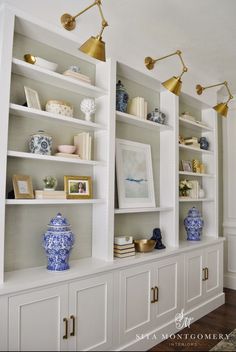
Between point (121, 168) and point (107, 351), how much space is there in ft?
4.37

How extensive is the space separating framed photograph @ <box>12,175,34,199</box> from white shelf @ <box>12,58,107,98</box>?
0.66 metres

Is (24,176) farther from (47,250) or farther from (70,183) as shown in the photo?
(47,250)

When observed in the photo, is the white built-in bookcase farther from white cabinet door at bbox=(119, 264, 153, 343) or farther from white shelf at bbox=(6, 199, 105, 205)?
white cabinet door at bbox=(119, 264, 153, 343)

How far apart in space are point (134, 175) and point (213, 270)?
144cm

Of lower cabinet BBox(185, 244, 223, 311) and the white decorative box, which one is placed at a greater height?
the white decorative box

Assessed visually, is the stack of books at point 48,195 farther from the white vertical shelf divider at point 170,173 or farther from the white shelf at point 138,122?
the white vertical shelf divider at point 170,173

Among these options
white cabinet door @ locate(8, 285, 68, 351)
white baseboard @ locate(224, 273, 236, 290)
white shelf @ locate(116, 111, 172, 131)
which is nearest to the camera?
white cabinet door @ locate(8, 285, 68, 351)

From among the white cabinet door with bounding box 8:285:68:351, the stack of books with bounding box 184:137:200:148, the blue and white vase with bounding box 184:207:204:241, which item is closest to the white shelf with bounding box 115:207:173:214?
the blue and white vase with bounding box 184:207:204:241

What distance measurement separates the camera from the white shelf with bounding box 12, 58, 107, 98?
5.88 feet

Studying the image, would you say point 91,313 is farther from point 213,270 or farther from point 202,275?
point 213,270

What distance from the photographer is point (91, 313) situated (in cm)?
187

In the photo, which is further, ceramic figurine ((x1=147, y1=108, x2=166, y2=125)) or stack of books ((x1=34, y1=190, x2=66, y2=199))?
ceramic figurine ((x1=147, y1=108, x2=166, y2=125))

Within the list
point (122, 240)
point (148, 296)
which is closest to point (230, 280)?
point (148, 296)

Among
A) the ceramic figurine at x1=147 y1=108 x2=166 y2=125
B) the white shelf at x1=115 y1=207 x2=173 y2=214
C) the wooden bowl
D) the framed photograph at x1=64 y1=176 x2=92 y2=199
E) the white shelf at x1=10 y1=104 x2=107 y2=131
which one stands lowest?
the wooden bowl
